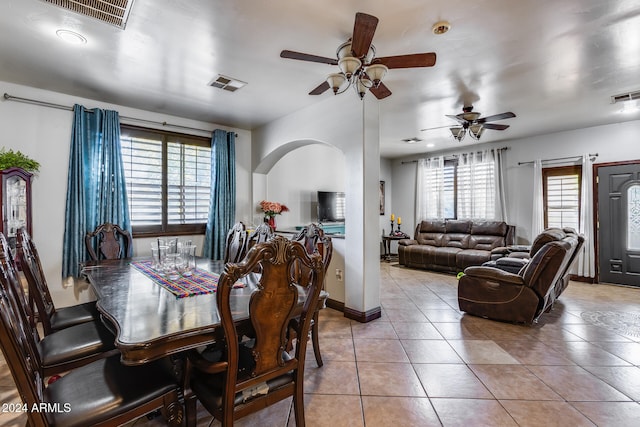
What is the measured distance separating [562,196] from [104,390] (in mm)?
6820

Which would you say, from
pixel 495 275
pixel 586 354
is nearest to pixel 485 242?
pixel 495 275

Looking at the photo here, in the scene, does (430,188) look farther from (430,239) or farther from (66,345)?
(66,345)

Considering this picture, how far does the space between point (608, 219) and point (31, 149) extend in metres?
8.03

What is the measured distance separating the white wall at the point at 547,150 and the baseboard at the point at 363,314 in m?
4.11

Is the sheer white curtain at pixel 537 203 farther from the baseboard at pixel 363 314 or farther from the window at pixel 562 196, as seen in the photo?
the baseboard at pixel 363 314

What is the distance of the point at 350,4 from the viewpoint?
2.03 meters

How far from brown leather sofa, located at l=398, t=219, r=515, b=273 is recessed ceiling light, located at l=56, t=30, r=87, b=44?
19.5ft

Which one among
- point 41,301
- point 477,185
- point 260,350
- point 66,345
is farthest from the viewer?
point 477,185

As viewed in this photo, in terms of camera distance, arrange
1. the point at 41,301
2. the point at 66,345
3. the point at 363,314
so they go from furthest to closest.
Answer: the point at 363,314 < the point at 41,301 < the point at 66,345

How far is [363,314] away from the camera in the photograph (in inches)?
135

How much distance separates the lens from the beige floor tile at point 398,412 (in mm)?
1838

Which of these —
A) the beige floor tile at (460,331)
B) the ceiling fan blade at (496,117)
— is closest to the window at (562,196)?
the ceiling fan blade at (496,117)

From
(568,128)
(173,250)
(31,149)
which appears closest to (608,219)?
(568,128)

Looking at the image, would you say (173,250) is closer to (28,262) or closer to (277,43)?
(28,262)
